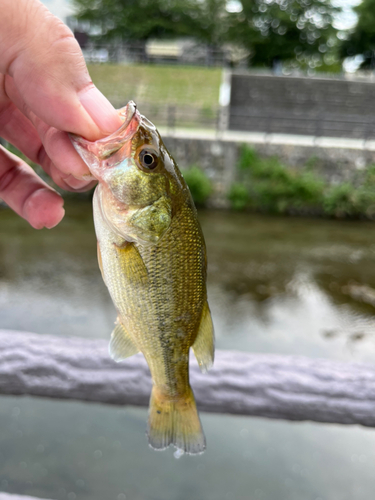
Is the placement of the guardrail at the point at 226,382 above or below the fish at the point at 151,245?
below

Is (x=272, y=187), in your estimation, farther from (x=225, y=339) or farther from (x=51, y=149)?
(x=51, y=149)

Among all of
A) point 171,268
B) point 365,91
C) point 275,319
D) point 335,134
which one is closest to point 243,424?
point 275,319

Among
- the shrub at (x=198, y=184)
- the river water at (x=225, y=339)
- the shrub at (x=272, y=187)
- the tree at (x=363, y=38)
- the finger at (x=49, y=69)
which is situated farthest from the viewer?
the tree at (x=363, y=38)

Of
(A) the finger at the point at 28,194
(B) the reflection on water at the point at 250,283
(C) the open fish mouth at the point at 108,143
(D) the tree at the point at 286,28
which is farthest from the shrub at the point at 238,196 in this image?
(D) the tree at the point at 286,28

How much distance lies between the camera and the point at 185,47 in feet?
75.7

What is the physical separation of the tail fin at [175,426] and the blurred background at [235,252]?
6.79ft

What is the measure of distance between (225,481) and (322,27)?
26.2 meters

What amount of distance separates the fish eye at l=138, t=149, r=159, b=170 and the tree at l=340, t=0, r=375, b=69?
1135 inches

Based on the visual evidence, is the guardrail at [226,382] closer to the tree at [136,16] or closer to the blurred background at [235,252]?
the blurred background at [235,252]

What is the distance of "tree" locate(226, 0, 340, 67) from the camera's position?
23.6m

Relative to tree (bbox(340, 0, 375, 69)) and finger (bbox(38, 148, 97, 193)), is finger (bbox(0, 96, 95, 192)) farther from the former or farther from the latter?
tree (bbox(340, 0, 375, 69))

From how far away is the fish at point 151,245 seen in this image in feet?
3.50

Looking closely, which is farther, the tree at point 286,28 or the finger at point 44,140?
the tree at point 286,28

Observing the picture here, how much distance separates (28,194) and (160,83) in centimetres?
1572
